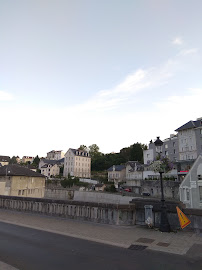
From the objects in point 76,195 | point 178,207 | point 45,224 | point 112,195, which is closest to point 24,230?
point 45,224

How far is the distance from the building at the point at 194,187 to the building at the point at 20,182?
1015 inches

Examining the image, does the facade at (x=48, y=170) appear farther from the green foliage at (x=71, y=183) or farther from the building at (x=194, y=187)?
the building at (x=194, y=187)

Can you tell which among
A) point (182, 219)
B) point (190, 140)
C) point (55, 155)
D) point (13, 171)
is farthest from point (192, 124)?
point (55, 155)

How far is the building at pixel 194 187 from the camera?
28.2m

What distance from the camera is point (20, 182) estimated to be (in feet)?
108

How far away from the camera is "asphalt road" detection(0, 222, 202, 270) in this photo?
222 inches

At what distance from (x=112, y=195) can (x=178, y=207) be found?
47.0 m

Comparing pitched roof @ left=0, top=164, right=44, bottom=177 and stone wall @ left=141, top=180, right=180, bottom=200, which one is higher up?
pitched roof @ left=0, top=164, right=44, bottom=177

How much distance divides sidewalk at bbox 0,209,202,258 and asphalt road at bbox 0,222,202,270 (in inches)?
19.1

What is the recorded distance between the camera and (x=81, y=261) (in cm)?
600

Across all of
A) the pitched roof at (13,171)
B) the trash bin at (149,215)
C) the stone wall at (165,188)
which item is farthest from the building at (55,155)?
the trash bin at (149,215)

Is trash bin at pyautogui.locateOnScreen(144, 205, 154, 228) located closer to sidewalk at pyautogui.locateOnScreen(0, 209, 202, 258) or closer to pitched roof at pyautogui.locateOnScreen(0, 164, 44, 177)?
sidewalk at pyautogui.locateOnScreen(0, 209, 202, 258)

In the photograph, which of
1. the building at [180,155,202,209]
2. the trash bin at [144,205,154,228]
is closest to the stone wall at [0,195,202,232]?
the trash bin at [144,205,154,228]

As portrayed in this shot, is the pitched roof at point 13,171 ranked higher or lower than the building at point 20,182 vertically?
higher
